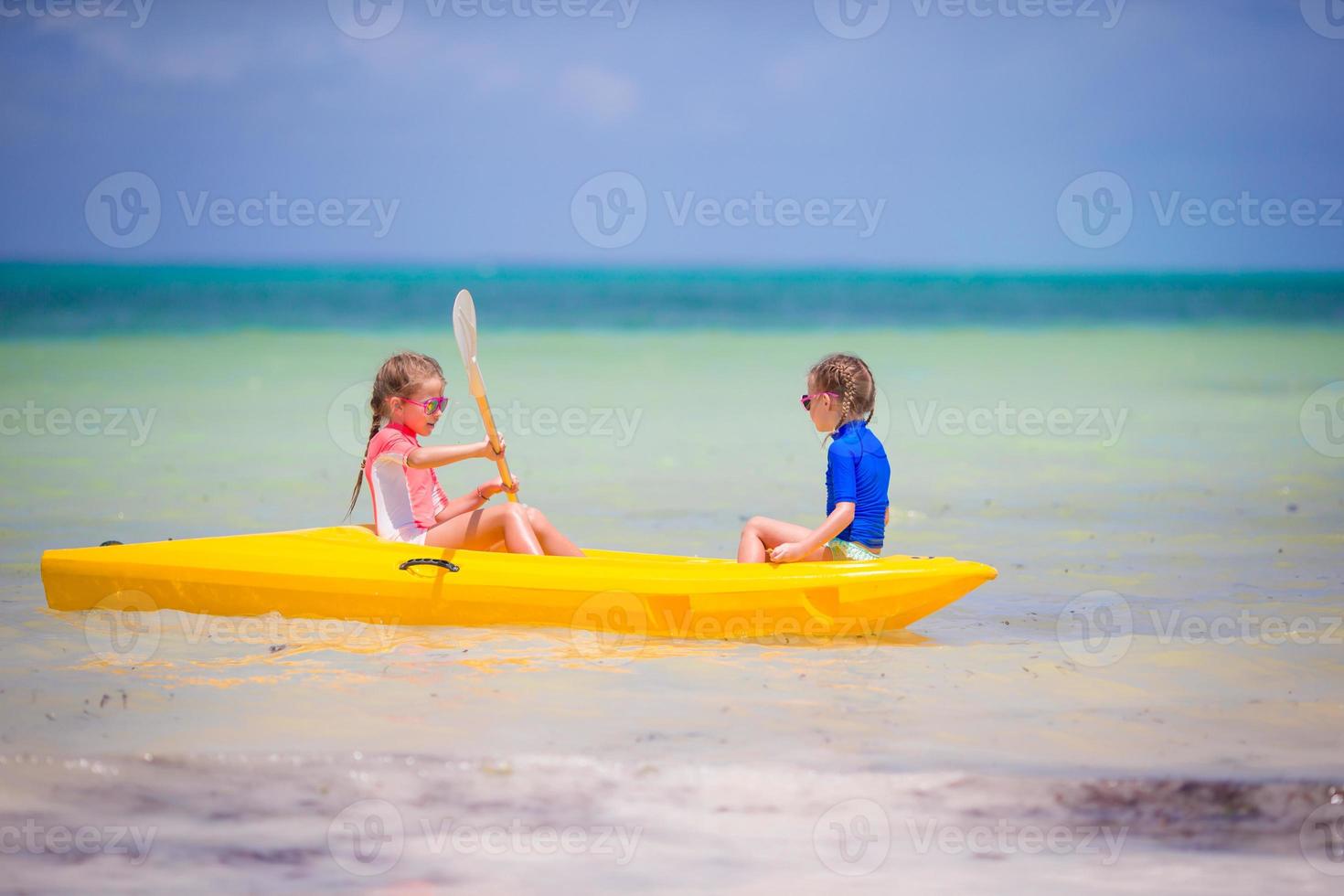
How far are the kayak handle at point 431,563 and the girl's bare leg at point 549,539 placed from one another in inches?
13.9

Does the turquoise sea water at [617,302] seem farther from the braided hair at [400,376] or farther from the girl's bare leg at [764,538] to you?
the girl's bare leg at [764,538]

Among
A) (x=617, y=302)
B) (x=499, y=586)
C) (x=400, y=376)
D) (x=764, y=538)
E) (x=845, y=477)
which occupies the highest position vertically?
(x=617, y=302)

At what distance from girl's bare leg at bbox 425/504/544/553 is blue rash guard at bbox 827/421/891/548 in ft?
3.13

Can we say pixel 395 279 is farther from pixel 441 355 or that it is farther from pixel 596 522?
pixel 596 522

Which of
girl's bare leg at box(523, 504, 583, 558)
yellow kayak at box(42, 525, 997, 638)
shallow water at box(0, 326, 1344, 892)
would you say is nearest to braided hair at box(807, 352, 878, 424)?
yellow kayak at box(42, 525, 997, 638)

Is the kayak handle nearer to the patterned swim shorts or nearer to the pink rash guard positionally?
the pink rash guard

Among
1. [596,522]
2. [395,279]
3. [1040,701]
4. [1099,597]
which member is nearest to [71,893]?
[1040,701]

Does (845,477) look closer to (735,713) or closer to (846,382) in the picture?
(846,382)

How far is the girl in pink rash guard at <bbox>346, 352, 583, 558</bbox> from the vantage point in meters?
4.54

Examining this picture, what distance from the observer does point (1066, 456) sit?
855cm

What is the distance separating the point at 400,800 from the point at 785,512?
4011 mm

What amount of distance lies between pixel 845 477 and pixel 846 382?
0.96 feet

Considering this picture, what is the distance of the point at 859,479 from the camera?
4.30 m

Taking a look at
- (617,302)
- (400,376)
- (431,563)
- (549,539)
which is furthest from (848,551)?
(617,302)
